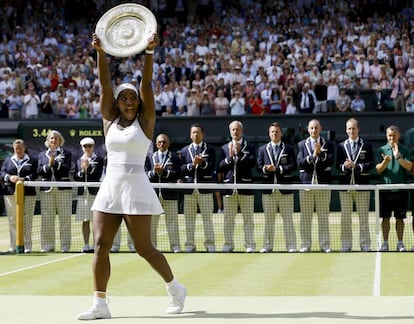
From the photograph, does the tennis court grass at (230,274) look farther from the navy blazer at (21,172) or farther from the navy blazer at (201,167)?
the navy blazer at (201,167)

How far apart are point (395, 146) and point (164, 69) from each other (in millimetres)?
17088

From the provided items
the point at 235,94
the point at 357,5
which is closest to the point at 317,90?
the point at 235,94

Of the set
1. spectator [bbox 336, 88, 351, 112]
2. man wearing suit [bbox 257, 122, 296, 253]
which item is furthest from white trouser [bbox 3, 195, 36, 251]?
spectator [bbox 336, 88, 351, 112]

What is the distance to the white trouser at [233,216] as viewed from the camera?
52.5ft

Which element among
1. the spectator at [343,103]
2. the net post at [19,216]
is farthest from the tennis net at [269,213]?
the spectator at [343,103]

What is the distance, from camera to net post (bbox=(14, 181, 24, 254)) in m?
15.9

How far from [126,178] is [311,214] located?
7767 mm

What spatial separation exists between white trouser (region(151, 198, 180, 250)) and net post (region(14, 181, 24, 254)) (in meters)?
2.16

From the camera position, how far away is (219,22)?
35.7 metres
